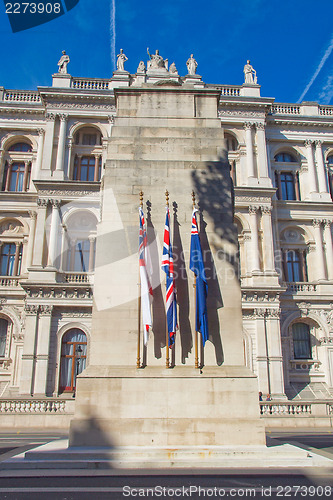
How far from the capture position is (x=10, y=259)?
33000 mm

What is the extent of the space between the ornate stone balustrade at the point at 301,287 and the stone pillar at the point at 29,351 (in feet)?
60.9

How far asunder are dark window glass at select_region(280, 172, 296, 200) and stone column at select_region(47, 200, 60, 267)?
18.3 metres

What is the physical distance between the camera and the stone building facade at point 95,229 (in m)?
29.7

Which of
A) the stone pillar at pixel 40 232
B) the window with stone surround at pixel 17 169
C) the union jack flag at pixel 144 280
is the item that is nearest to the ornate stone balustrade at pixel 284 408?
the union jack flag at pixel 144 280

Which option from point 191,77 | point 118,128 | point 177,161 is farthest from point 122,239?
point 191,77

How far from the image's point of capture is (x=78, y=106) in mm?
34812

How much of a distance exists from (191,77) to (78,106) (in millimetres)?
9431

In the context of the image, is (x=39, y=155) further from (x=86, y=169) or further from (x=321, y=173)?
(x=321, y=173)

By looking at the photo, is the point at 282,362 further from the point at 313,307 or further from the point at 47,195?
the point at 47,195

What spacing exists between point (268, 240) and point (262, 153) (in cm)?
728

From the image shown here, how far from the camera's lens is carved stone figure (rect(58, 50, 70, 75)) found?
3588 centimetres

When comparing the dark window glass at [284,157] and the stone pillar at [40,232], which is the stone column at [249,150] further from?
the stone pillar at [40,232]

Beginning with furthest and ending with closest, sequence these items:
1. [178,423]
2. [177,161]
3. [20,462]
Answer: [177,161] < [178,423] < [20,462]

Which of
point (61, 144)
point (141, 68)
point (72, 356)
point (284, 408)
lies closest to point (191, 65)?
point (141, 68)
